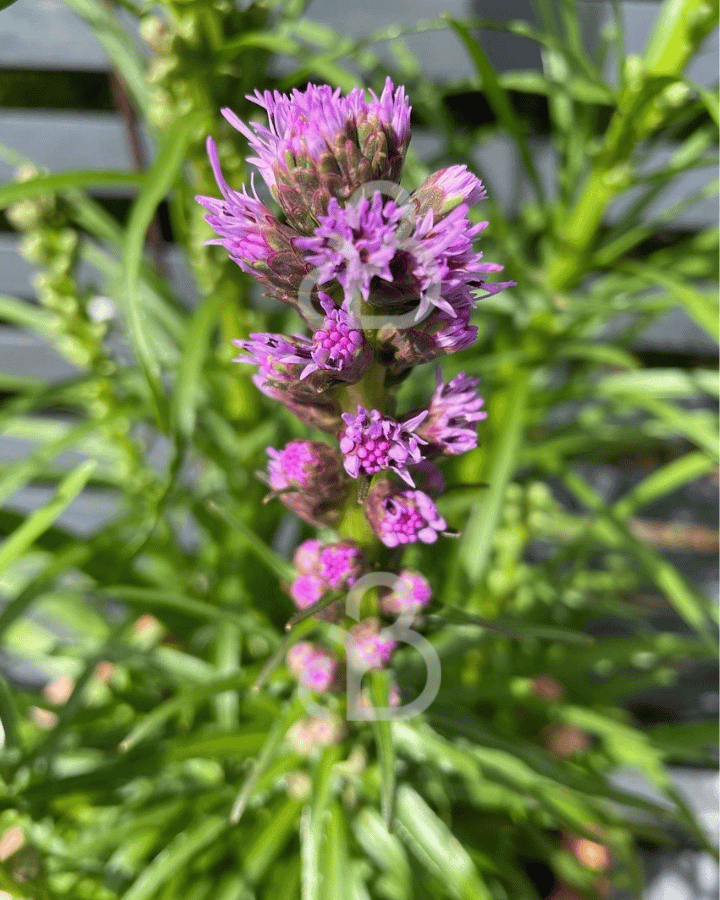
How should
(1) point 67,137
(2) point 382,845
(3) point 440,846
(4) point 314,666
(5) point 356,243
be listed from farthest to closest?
(1) point 67,137, (2) point 382,845, (3) point 440,846, (4) point 314,666, (5) point 356,243

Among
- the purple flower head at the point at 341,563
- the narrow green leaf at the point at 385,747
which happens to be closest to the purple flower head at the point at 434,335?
the purple flower head at the point at 341,563

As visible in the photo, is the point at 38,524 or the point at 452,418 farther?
the point at 38,524

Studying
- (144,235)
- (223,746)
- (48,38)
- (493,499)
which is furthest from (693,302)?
(48,38)

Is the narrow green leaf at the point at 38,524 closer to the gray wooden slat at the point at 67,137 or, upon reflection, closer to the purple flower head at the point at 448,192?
the purple flower head at the point at 448,192

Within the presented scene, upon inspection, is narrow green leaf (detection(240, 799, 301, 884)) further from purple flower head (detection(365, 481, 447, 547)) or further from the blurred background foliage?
purple flower head (detection(365, 481, 447, 547))

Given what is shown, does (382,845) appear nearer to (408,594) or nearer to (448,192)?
(408,594)

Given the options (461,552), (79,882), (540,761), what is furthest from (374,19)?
(79,882)

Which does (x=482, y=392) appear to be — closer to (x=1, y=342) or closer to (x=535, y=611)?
(x=535, y=611)
